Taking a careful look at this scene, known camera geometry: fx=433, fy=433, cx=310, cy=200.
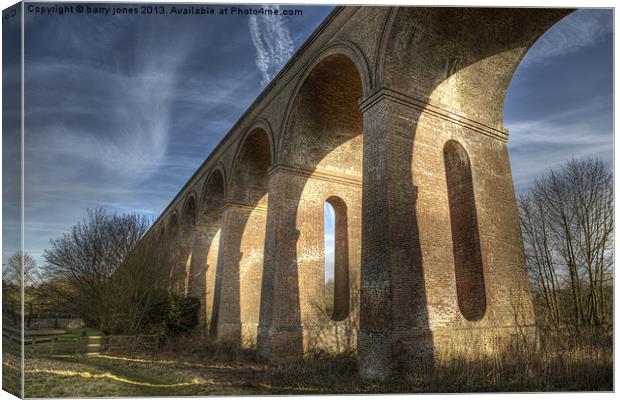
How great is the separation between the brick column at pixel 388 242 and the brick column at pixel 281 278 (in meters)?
4.41

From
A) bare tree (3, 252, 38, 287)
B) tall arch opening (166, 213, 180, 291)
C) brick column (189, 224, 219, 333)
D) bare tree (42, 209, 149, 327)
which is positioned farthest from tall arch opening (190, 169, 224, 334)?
→ bare tree (3, 252, 38, 287)

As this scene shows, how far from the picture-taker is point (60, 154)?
8.20 meters

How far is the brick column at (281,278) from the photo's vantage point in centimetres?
1201

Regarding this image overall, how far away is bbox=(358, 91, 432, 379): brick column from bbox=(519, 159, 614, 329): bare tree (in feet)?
10.4

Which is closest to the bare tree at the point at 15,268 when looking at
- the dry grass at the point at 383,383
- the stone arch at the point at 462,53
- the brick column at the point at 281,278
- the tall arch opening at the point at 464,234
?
the dry grass at the point at 383,383

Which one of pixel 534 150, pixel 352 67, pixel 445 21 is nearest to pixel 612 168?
pixel 534 150

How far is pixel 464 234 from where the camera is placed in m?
9.60

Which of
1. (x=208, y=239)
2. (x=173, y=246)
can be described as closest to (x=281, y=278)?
(x=173, y=246)

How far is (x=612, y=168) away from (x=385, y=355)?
15.1 ft

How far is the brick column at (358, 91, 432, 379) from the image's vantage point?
763cm

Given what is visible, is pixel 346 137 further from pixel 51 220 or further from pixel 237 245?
pixel 51 220

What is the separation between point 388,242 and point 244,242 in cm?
1033

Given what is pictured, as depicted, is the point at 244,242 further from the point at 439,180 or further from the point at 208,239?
the point at 439,180

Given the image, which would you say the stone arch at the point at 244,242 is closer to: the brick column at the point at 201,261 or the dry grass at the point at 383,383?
the brick column at the point at 201,261
